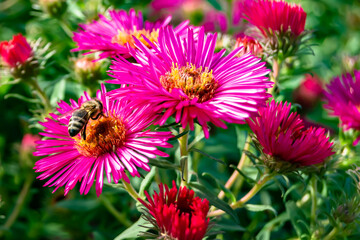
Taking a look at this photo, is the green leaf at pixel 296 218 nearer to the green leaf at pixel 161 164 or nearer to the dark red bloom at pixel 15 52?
the green leaf at pixel 161 164

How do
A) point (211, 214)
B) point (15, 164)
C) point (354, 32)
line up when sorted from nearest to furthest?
1. point (211, 214)
2. point (15, 164)
3. point (354, 32)

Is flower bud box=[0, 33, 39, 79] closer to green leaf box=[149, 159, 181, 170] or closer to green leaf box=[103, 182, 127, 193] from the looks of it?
green leaf box=[103, 182, 127, 193]

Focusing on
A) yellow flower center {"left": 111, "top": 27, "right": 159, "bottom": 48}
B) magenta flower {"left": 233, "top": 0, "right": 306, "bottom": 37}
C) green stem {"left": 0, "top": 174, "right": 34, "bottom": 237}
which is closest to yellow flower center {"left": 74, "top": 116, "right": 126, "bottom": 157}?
yellow flower center {"left": 111, "top": 27, "right": 159, "bottom": 48}

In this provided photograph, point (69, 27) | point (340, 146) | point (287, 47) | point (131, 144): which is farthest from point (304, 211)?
point (69, 27)

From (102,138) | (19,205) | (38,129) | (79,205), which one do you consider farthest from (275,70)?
(19,205)

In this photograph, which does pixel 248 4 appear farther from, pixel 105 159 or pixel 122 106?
pixel 105 159

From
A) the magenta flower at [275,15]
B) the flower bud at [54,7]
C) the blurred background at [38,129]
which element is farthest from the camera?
the flower bud at [54,7]

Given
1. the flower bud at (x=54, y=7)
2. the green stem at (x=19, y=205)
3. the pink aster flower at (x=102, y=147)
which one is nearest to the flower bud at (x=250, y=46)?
the pink aster flower at (x=102, y=147)
